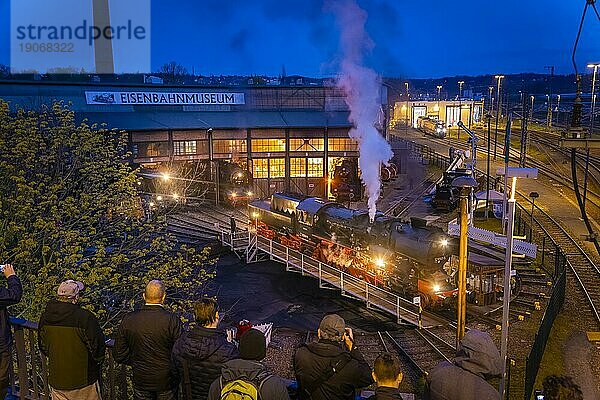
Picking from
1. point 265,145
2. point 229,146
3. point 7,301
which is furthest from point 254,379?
point 265,145

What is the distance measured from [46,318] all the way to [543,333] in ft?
48.7

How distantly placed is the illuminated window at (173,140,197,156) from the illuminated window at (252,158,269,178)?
4.74 metres

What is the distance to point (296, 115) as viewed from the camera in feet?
140

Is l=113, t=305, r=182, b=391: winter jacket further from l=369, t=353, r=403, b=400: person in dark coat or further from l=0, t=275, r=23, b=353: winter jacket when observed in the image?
l=369, t=353, r=403, b=400: person in dark coat

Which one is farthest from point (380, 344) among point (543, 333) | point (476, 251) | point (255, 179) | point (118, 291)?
point (255, 179)

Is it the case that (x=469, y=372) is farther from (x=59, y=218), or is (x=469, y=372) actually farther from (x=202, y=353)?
(x=59, y=218)

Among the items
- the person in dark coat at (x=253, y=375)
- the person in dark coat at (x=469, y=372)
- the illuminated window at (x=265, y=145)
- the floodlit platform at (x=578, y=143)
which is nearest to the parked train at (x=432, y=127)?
the illuminated window at (x=265, y=145)

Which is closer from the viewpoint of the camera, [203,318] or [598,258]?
[203,318]

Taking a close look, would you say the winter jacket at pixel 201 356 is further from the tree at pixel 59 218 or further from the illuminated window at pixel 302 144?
the illuminated window at pixel 302 144

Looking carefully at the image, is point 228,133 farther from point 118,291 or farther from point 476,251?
point 118,291

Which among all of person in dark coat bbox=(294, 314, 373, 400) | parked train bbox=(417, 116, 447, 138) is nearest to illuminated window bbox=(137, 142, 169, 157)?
person in dark coat bbox=(294, 314, 373, 400)

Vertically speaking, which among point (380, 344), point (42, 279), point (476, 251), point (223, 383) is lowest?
point (380, 344)

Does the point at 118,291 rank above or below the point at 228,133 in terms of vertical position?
below

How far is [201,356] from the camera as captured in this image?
16.0ft
